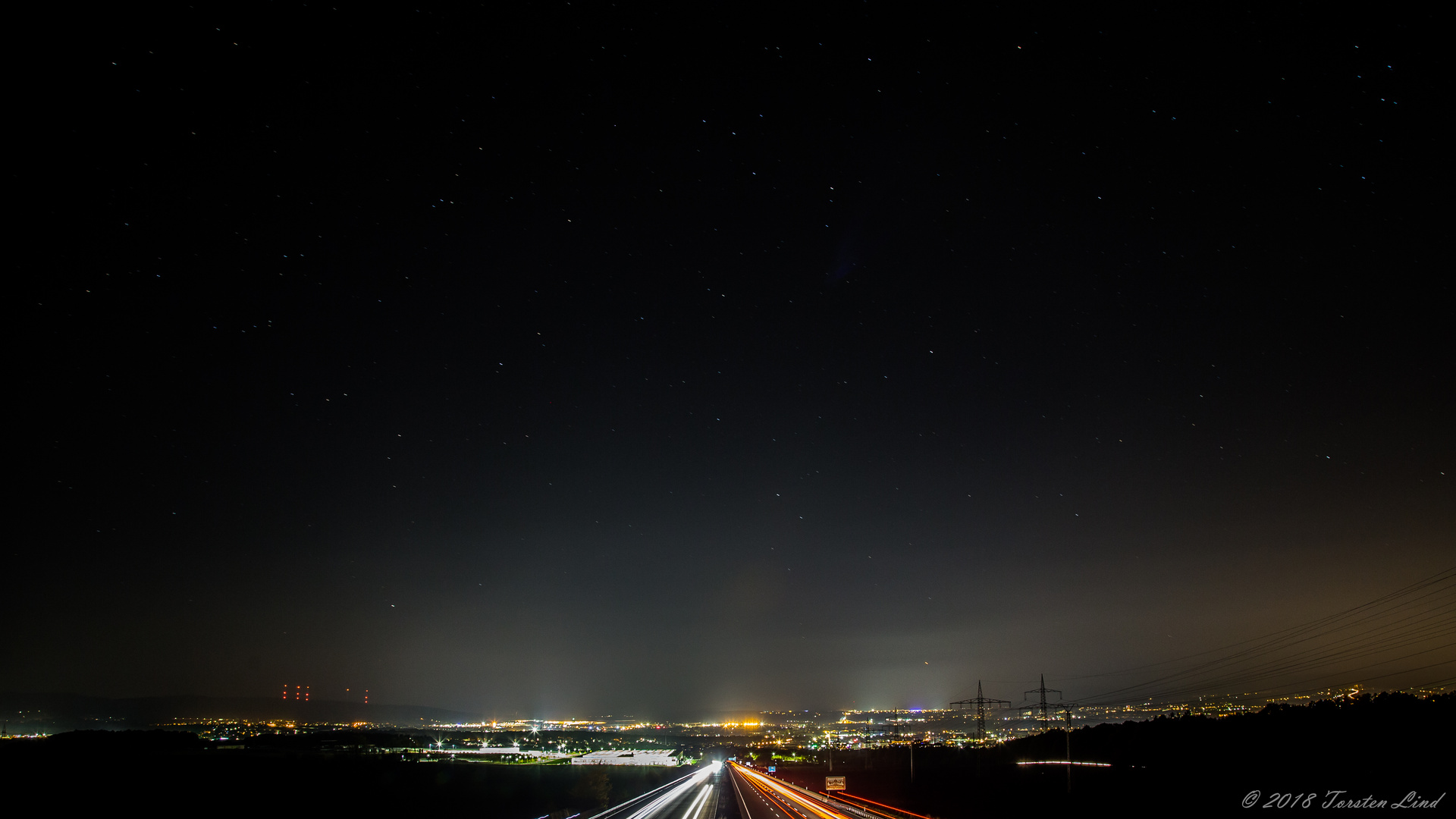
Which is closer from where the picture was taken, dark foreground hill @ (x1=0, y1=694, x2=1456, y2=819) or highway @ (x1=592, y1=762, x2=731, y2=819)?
highway @ (x1=592, y1=762, x2=731, y2=819)

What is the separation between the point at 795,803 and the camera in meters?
65.2

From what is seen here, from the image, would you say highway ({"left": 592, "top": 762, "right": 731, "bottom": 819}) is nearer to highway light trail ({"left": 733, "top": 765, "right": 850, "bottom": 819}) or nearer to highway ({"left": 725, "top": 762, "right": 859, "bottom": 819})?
highway ({"left": 725, "top": 762, "right": 859, "bottom": 819})

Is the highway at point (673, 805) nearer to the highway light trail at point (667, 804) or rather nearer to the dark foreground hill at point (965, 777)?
the highway light trail at point (667, 804)

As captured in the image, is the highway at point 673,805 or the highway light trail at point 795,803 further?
the highway light trail at point 795,803

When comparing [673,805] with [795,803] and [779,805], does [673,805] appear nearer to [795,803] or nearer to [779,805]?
[779,805]

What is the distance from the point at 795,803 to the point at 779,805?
10.1ft

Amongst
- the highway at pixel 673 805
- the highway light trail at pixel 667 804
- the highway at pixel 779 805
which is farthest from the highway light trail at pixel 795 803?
the highway light trail at pixel 667 804

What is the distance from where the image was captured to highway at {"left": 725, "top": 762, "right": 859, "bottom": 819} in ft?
171

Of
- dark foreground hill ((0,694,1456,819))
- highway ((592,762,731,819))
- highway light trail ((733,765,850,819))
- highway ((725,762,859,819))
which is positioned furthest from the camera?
dark foreground hill ((0,694,1456,819))

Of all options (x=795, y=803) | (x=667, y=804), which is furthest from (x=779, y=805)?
(x=667, y=804)

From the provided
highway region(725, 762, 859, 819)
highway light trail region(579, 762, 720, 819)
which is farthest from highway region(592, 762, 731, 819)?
highway region(725, 762, 859, 819)

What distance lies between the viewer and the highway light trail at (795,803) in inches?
2092

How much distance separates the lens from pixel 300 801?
65.7m

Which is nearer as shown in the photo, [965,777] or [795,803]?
[795,803]
